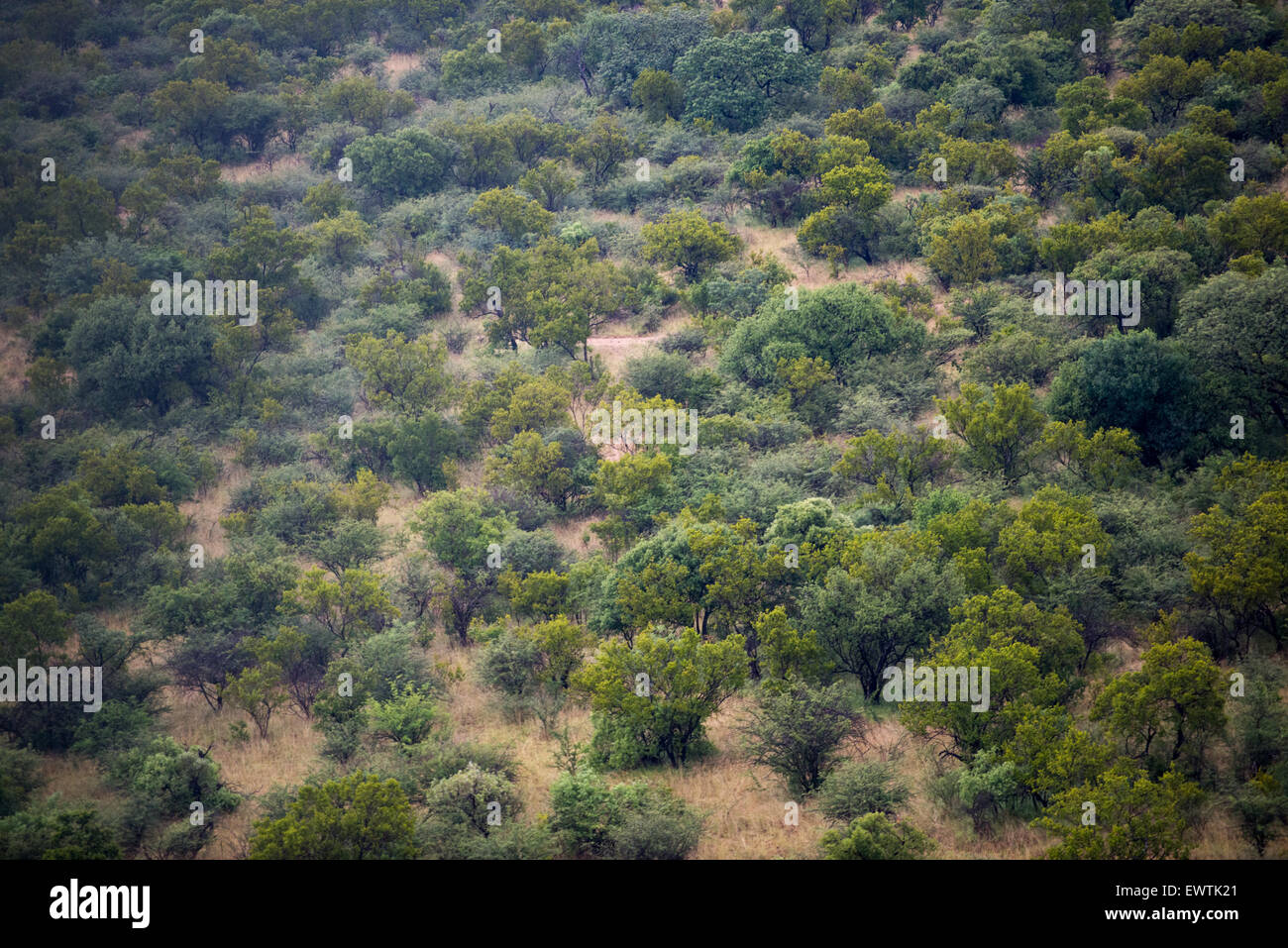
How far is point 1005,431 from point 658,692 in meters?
14.8

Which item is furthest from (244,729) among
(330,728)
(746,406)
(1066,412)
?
(1066,412)

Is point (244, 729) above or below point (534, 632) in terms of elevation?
below

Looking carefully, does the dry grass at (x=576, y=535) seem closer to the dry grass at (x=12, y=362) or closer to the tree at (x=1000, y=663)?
the tree at (x=1000, y=663)

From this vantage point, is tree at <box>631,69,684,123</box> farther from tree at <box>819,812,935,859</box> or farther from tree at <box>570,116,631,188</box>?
tree at <box>819,812,935,859</box>

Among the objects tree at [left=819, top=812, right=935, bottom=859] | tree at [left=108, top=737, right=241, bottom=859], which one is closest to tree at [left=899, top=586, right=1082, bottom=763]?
tree at [left=819, top=812, right=935, bottom=859]

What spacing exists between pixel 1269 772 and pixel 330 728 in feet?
72.0

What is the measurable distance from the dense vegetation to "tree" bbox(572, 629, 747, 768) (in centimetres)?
13

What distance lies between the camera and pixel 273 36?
74.8m

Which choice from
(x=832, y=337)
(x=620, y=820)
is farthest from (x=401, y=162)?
(x=620, y=820)

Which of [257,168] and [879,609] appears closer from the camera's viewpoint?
[879,609]

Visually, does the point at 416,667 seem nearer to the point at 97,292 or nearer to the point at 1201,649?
the point at 1201,649

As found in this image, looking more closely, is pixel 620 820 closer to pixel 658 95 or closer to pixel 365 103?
pixel 658 95

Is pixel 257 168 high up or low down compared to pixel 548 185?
up

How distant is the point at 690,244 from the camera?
51.6 metres
